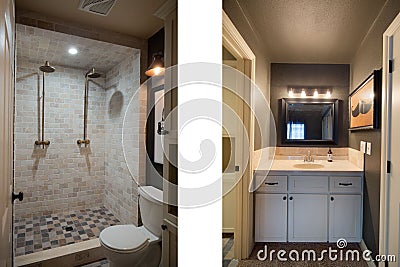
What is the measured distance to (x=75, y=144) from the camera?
2.07 ft

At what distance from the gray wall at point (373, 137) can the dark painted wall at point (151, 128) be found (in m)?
1.16

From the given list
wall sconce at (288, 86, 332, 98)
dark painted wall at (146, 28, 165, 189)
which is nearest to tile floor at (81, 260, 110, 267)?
dark painted wall at (146, 28, 165, 189)

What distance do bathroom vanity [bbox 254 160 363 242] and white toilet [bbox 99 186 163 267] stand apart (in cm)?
97

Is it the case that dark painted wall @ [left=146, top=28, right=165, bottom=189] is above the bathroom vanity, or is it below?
above

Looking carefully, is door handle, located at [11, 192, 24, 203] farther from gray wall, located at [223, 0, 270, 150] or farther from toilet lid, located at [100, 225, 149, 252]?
gray wall, located at [223, 0, 270, 150]

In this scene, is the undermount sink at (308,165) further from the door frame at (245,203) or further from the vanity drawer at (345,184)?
the door frame at (245,203)

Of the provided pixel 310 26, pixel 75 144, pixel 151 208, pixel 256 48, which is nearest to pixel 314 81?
pixel 310 26

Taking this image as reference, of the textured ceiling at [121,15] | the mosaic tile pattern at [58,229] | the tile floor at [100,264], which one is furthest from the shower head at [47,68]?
the tile floor at [100,264]

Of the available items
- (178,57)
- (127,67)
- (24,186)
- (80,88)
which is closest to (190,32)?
(178,57)

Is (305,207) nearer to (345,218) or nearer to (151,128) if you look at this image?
(345,218)

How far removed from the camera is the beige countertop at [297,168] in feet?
4.99

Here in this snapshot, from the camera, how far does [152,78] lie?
2.18 feet

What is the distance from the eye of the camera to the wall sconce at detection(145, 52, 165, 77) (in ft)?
2.16

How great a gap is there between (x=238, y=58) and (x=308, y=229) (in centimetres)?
118
